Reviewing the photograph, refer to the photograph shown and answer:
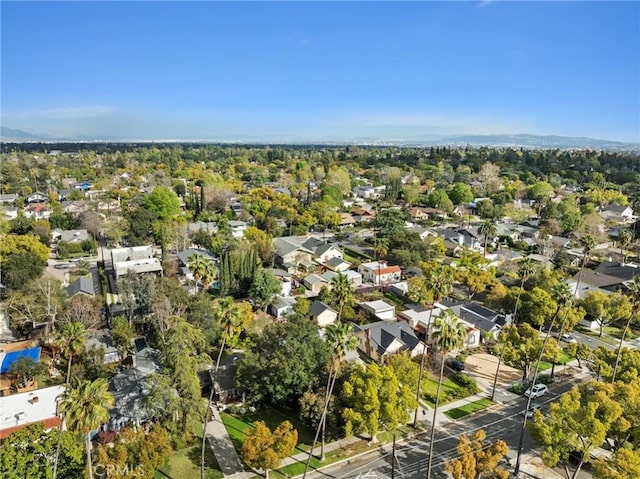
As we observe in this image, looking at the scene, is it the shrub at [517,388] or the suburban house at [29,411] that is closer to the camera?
the suburban house at [29,411]

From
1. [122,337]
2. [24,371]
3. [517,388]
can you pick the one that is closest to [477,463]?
[517,388]

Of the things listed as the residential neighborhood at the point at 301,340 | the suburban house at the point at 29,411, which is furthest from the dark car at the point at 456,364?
the suburban house at the point at 29,411

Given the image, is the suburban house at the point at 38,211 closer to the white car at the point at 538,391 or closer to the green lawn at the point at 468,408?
the green lawn at the point at 468,408

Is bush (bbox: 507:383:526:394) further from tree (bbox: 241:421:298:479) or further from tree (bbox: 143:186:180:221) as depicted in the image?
tree (bbox: 143:186:180:221)

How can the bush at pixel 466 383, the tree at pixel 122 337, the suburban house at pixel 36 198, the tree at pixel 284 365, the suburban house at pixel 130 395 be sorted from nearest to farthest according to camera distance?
1. the suburban house at pixel 130 395
2. the tree at pixel 284 365
3. the bush at pixel 466 383
4. the tree at pixel 122 337
5. the suburban house at pixel 36 198

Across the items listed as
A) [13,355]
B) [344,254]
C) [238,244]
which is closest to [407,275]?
[344,254]

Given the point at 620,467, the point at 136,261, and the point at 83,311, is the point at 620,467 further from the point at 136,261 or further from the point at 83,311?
the point at 136,261
